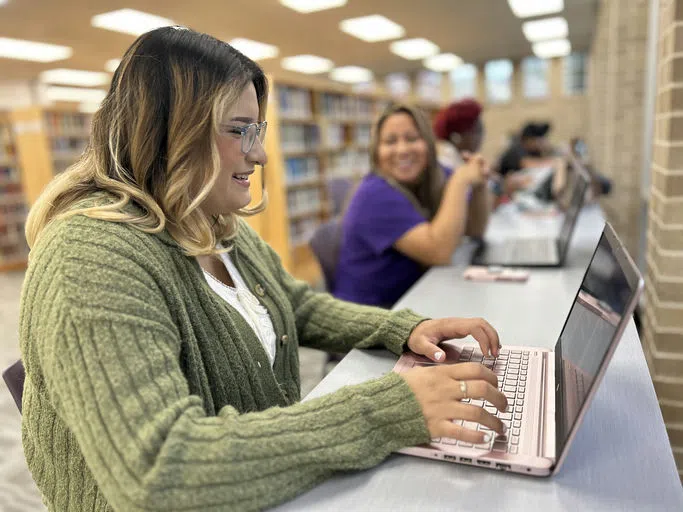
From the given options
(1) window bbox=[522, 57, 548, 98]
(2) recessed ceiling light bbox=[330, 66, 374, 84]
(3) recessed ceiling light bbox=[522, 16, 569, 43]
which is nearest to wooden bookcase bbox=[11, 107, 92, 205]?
(2) recessed ceiling light bbox=[330, 66, 374, 84]

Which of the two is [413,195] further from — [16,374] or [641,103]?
[641,103]

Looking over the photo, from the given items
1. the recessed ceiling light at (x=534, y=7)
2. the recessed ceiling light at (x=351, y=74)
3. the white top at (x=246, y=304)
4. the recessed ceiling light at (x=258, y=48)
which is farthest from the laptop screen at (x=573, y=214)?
the recessed ceiling light at (x=351, y=74)

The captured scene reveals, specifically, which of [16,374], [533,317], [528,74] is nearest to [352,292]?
[533,317]

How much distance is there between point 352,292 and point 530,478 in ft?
4.48

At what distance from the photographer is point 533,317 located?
1301mm

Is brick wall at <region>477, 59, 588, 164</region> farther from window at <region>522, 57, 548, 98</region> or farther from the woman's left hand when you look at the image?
the woman's left hand

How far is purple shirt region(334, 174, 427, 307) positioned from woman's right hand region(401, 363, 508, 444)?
113cm

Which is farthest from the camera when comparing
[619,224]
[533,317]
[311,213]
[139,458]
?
[311,213]

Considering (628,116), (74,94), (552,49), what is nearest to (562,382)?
(628,116)

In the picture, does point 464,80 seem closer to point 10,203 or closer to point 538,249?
point 10,203

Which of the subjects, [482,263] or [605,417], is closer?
[605,417]

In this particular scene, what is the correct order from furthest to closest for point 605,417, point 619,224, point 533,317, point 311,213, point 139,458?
point 311,213 < point 619,224 < point 533,317 < point 605,417 < point 139,458

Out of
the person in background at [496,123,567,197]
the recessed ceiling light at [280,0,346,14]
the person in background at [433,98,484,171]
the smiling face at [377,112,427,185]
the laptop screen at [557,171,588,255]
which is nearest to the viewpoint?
the laptop screen at [557,171,588,255]

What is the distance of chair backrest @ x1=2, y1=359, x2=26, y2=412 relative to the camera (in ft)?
2.98
